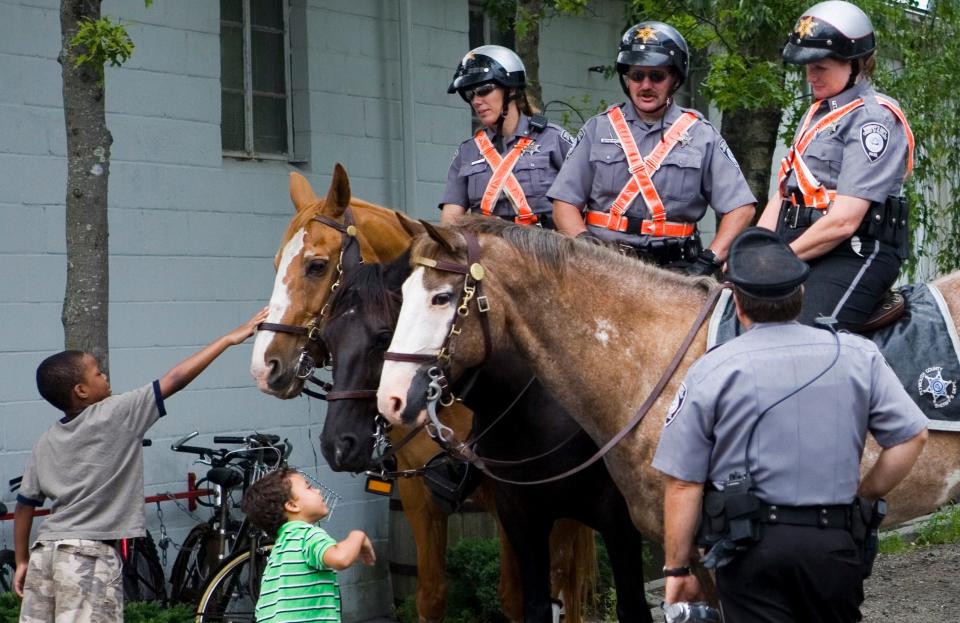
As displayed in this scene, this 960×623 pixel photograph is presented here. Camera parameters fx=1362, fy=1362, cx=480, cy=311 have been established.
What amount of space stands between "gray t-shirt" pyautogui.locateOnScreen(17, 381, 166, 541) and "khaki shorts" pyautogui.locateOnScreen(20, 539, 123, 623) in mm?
53

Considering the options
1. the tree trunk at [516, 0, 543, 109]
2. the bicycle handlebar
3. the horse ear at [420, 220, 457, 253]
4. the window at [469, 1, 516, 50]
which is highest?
the window at [469, 1, 516, 50]

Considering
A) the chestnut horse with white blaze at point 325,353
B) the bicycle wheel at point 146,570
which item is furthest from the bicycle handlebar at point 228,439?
the chestnut horse with white blaze at point 325,353

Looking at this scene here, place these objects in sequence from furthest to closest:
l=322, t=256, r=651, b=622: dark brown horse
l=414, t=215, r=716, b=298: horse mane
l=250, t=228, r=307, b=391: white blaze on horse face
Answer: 1. l=250, t=228, r=307, b=391: white blaze on horse face
2. l=322, t=256, r=651, b=622: dark brown horse
3. l=414, t=215, r=716, b=298: horse mane

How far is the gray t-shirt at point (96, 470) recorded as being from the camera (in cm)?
520

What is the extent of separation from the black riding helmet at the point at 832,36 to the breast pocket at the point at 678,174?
86cm

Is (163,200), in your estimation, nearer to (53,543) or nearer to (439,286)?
(53,543)

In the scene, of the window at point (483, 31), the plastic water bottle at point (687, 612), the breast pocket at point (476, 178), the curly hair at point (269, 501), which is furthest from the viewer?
the window at point (483, 31)

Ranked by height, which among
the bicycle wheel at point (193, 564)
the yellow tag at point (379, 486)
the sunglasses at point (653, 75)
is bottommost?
the bicycle wheel at point (193, 564)

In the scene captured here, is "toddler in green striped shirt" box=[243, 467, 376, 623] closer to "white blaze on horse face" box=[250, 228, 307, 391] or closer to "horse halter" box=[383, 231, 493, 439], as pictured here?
"horse halter" box=[383, 231, 493, 439]

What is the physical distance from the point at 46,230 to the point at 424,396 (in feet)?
11.1

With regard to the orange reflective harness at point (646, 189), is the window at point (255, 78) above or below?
above

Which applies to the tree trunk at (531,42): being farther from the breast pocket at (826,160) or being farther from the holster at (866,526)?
the holster at (866,526)

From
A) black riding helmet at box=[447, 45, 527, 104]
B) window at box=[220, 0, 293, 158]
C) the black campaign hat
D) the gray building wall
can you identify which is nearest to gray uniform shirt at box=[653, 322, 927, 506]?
the black campaign hat

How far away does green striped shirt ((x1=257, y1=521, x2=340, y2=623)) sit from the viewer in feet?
14.3
